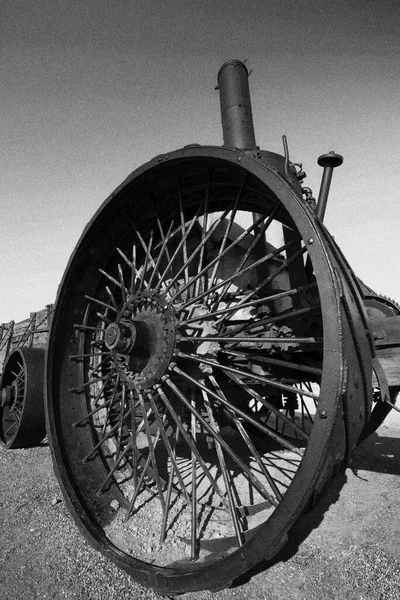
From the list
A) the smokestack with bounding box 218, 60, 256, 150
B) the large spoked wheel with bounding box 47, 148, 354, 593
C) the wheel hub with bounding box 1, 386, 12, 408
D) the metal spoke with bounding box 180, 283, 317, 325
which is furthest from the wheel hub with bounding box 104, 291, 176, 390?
the wheel hub with bounding box 1, 386, 12, 408

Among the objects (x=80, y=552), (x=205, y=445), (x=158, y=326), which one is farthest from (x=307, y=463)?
(x=205, y=445)

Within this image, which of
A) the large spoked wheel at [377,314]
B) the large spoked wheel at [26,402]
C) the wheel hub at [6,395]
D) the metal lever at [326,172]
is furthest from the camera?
the wheel hub at [6,395]

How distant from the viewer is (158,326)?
10.0 ft

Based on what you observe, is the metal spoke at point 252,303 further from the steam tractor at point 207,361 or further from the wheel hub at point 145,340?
the wheel hub at point 145,340

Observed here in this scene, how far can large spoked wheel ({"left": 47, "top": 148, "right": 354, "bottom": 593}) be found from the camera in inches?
80.6

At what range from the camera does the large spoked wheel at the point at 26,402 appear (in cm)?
539

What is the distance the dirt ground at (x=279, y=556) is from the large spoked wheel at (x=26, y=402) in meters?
1.52

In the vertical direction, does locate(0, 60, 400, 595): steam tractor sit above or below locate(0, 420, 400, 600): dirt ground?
above

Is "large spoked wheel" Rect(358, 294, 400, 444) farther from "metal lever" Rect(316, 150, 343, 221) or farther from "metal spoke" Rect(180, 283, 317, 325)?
"metal spoke" Rect(180, 283, 317, 325)

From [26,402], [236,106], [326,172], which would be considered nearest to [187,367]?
[326,172]

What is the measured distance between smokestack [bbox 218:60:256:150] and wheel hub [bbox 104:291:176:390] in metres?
3.37

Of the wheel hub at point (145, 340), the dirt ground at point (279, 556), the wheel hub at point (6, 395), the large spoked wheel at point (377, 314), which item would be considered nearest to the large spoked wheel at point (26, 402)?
the wheel hub at point (6, 395)

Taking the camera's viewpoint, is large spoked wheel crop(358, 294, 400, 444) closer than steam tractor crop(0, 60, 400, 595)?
No

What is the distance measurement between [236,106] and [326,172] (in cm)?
248
